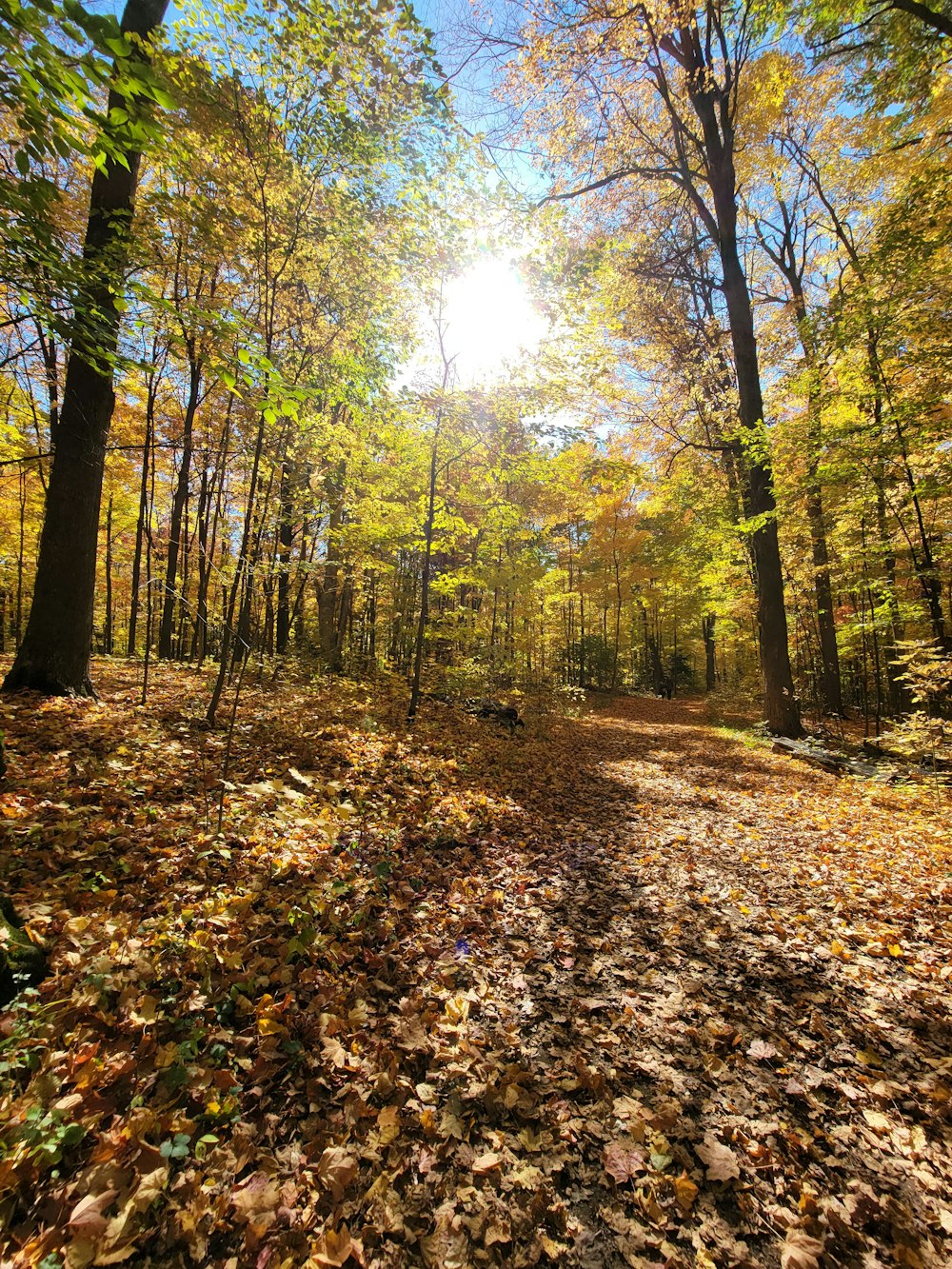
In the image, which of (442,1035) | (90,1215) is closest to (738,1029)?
(442,1035)

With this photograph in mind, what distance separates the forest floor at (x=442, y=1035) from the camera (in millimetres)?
1762

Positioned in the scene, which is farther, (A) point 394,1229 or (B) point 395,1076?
(B) point 395,1076

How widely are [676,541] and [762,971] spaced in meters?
17.3

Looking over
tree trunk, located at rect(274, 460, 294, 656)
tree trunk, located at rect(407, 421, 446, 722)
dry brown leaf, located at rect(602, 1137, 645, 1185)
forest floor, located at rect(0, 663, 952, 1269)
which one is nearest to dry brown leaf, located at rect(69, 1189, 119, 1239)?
forest floor, located at rect(0, 663, 952, 1269)

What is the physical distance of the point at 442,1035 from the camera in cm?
268

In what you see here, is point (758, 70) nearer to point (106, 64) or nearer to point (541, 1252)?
point (106, 64)

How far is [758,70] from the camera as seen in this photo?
10258mm

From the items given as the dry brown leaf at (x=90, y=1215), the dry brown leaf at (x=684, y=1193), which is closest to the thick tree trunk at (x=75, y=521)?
the dry brown leaf at (x=90, y=1215)

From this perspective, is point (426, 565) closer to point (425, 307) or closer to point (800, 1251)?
point (425, 307)

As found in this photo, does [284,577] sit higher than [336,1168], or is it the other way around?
[284,577]

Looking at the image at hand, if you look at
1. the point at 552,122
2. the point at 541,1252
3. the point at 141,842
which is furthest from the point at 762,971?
the point at 552,122

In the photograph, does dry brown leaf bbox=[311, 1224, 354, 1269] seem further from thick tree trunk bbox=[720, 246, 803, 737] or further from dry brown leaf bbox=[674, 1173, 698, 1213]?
thick tree trunk bbox=[720, 246, 803, 737]

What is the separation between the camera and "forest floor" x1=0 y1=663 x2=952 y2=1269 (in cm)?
176

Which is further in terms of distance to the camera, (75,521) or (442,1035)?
(75,521)
